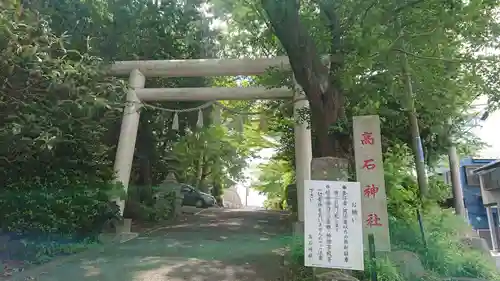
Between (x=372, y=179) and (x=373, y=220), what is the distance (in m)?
0.57

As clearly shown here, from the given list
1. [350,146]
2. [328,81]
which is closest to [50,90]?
[328,81]

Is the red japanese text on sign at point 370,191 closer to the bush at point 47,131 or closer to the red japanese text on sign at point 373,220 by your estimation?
the red japanese text on sign at point 373,220

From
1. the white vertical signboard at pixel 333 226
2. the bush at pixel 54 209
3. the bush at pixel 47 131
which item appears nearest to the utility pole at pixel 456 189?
the white vertical signboard at pixel 333 226

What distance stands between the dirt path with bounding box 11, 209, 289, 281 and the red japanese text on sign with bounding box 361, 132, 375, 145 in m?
2.39

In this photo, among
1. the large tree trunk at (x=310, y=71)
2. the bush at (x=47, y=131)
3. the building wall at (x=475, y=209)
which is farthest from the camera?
the building wall at (x=475, y=209)

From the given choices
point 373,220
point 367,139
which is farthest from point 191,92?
point 373,220

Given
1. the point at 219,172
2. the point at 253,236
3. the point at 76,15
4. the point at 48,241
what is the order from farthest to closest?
the point at 219,172 → the point at 253,236 → the point at 76,15 → the point at 48,241

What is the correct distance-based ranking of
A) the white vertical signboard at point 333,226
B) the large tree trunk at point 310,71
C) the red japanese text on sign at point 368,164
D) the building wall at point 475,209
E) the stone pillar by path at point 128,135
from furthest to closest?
the building wall at point 475,209, the stone pillar by path at point 128,135, the red japanese text on sign at point 368,164, the large tree trunk at point 310,71, the white vertical signboard at point 333,226

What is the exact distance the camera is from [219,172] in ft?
76.8

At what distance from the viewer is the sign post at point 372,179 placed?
17.5 feet

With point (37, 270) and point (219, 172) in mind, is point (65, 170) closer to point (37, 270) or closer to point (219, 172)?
point (37, 270)

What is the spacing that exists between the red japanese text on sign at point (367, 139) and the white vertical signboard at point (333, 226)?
1.00 meters

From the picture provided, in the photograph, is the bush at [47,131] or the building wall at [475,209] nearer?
the bush at [47,131]

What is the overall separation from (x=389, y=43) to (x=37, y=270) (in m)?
6.37
